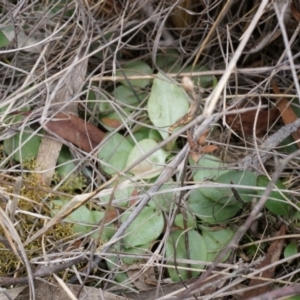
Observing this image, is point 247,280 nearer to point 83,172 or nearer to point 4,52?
point 83,172

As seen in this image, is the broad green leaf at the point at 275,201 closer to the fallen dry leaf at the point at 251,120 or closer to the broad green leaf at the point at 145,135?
the fallen dry leaf at the point at 251,120

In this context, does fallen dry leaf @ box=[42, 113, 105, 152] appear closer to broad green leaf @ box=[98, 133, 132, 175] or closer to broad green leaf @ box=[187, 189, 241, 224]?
broad green leaf @ box=[98, 133, 132, 175]

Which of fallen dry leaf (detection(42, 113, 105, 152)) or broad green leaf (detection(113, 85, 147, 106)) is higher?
broad green leaf (detection(113, 85, 147, 106))

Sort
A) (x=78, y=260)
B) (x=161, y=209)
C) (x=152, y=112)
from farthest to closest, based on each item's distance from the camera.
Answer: (x=152, y=112) < (x=161, y=209) < (x=78, y=260)

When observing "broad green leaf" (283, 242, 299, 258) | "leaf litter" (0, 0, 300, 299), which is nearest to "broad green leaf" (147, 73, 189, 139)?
"leaf litter" (0, 0, 300, 299)

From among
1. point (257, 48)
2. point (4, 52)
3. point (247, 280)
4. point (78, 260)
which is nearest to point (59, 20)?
point (4, 52)
